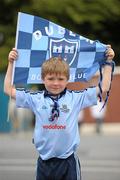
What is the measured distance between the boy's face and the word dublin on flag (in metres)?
0.61

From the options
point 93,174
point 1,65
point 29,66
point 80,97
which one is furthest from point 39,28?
point 1,65

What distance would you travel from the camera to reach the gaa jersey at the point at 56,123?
567 cm

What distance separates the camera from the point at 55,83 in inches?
225

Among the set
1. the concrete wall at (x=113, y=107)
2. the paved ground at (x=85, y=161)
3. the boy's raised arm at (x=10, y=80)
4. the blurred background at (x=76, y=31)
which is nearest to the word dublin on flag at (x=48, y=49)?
the boy's raised arm at (x=10, y=80)

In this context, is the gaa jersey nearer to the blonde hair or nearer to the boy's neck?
the boy's neck

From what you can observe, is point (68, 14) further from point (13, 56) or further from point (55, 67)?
point (55, 67)

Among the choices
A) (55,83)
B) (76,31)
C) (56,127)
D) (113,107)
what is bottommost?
(113,107)

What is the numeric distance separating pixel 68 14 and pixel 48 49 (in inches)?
877

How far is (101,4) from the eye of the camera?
28.6 metres

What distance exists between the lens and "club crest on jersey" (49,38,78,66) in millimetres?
6457

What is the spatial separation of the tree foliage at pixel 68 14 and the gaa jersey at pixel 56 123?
2242cm

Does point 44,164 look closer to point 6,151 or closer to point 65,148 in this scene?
point 65,148

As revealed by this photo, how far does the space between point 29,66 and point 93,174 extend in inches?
203

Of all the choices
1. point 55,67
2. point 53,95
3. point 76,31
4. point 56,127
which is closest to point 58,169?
point 56,127
